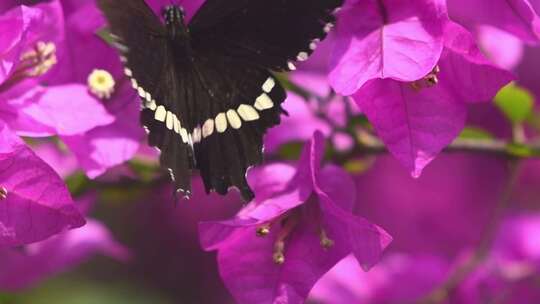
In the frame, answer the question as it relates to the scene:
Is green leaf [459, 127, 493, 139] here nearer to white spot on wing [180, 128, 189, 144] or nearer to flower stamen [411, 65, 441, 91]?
flower stamen [411, 65, 441, 91]

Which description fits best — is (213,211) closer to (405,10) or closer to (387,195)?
(387,195)

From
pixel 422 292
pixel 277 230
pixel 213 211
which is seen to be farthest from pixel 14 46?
pixel 213 211

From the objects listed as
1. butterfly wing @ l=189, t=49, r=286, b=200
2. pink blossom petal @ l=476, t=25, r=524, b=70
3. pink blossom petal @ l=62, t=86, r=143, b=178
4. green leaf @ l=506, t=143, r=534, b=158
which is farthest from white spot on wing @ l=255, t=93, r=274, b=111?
pink blossom petal @ l=476, t=25, r=524, b=70

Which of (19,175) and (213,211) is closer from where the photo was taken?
(19,175)

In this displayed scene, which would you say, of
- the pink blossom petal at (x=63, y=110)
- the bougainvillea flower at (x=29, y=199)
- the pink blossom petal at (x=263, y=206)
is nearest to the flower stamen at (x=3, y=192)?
the bougainvillea flower at (x=29, y=199)

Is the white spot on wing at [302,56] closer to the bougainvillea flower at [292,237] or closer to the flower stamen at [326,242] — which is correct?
the bougainvillea flower at [292,237]
